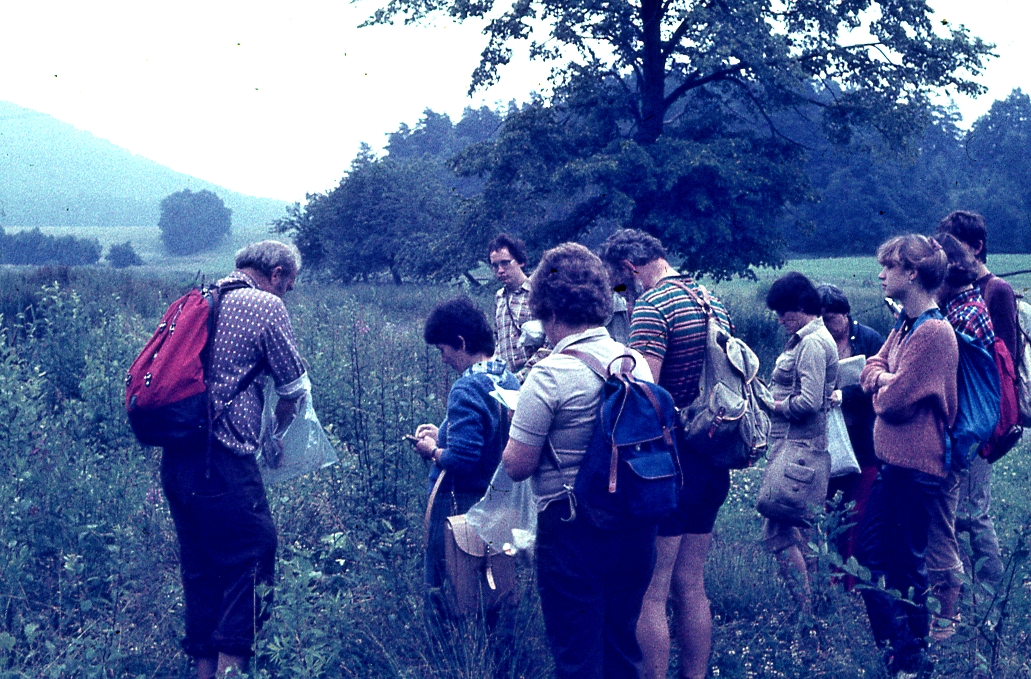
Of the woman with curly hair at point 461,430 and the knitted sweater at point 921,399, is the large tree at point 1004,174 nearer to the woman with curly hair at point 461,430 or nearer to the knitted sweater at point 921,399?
the knitted sweater at point 921,399

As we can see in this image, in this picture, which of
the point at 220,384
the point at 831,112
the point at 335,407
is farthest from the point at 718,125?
the point at 220,384

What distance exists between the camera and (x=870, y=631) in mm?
3807

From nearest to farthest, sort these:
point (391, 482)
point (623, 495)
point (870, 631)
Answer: point (623, 495)
point (870, 631)
point (391, 482)

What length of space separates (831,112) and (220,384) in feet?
59.7

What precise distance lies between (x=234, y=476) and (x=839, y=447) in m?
2.97

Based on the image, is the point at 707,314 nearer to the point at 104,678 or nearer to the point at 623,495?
the point at 623,495

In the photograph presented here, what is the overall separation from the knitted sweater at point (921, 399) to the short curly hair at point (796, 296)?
74cm

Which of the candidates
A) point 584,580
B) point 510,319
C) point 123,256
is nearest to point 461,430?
point 584,580

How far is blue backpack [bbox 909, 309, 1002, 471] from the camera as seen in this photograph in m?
3.36

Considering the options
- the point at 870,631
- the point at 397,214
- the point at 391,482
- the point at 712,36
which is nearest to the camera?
the point at 870,631

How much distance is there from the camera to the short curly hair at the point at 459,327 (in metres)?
3.25

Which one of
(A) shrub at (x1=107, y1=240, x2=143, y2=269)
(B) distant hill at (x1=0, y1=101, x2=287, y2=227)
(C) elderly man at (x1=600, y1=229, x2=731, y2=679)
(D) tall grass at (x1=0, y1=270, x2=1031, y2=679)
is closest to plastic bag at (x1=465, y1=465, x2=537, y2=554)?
(D) tall grass at (x1=0, y1=270, x2=1031, y2=679)

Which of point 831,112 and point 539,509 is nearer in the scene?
point 539,509

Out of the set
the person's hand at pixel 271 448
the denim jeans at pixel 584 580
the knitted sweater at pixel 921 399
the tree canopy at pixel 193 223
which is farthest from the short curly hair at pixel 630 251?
the tree canopy at pixel 193 223
